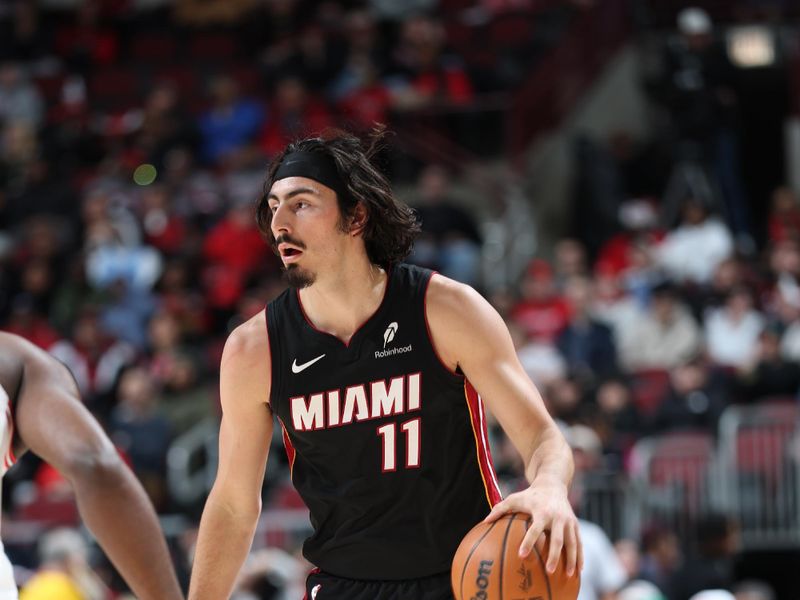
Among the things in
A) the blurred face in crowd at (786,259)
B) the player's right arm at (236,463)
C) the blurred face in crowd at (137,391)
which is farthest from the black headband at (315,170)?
the blurred face in crowd at (786,259)

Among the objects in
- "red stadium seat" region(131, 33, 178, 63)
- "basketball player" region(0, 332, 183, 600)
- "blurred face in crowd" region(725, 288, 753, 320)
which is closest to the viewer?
"basketball player" region(0, 332, 183, 600)

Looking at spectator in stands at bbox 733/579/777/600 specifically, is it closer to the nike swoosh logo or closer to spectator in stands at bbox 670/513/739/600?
spectator in stands at bbox 670/513/739/600

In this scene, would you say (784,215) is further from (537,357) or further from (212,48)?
(212,48)

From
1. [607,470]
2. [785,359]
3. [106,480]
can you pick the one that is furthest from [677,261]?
[106,480]

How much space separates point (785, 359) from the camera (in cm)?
1277

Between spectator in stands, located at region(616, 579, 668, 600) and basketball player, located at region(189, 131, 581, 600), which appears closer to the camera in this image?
basketball player, located at region(189, 131, 581, 600)

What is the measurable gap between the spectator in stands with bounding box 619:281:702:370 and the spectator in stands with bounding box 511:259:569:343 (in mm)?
658

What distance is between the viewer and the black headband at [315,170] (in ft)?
14.9

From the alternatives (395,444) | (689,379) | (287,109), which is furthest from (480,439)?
(287,109)

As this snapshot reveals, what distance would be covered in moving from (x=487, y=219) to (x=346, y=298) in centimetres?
1281

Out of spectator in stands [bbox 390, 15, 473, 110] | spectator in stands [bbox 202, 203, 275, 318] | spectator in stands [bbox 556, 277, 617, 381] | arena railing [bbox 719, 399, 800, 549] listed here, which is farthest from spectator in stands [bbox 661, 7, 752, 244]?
spectator in stands [bbox 202, 203, 275, 318]

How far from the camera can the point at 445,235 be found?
15578mm

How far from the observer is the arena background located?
479 inches

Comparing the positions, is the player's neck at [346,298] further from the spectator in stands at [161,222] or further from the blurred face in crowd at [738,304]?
the spectator in stands at [161,222]
